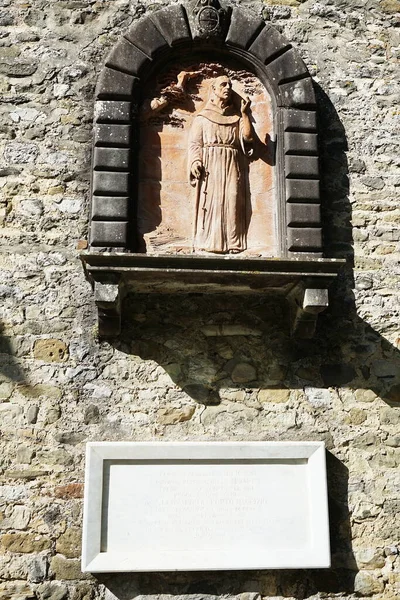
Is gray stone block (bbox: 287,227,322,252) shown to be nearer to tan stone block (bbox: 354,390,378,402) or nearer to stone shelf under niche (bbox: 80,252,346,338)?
stone shelf under niche (bbox: 80,252,346,338)

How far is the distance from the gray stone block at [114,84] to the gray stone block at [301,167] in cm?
118

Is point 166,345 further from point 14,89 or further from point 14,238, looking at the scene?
point 14,89

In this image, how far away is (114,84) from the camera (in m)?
4.34

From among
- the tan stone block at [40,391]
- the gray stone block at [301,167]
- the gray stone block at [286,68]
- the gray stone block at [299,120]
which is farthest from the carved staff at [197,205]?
the tan stone block at [40,391]

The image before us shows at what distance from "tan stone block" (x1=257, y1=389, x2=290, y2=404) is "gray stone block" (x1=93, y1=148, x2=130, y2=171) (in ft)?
5.70

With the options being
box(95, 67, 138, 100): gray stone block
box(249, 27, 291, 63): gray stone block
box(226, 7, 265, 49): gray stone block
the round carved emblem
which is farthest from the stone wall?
the round carved emblem

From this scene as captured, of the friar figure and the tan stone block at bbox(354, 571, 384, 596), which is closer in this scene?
the tan stone block at bbox(354, 571, 384, 596)

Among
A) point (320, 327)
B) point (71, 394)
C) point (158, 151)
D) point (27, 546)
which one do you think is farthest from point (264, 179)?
point (27, 546)

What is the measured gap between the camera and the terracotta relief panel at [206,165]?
429cm

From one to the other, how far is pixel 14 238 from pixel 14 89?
3.68 feet

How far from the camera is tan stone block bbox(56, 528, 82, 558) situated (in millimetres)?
3824

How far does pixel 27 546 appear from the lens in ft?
12.5

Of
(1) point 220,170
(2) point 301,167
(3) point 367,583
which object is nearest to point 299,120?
(2) point 301,167

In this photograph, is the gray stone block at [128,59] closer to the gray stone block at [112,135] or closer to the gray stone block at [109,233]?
the gray stone block at [112,135]
